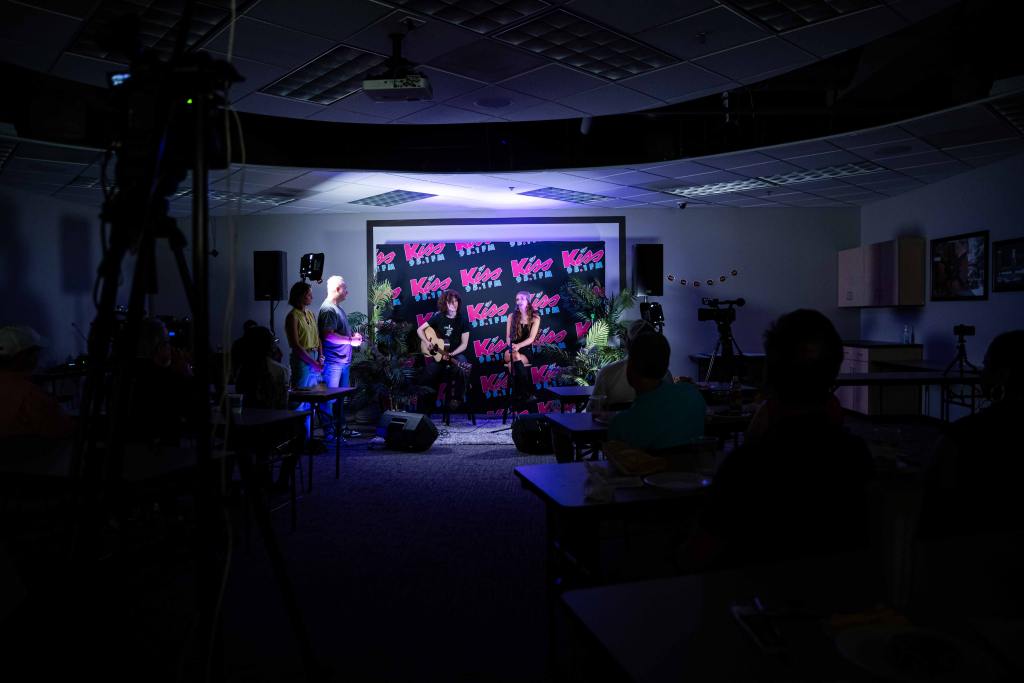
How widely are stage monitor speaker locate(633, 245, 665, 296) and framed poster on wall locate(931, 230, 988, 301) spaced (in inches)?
130

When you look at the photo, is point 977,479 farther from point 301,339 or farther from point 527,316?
point 527,316

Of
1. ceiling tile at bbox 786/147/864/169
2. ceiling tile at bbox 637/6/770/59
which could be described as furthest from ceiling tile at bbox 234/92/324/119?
ceiling tile at bbox 786/147/864/169

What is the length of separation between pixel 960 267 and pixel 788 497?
7.79 meters

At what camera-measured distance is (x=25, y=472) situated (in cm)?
259

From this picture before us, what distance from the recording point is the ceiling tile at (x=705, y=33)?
12.9 ft

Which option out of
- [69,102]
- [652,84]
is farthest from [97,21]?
[652,84]

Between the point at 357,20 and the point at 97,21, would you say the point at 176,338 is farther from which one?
the point at 357,20

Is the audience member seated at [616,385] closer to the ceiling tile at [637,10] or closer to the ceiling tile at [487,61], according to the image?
the ceiling tile at [637,10]

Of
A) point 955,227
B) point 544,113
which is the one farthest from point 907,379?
point 544,113

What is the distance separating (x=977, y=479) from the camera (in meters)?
1.77

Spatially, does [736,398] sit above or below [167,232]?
below

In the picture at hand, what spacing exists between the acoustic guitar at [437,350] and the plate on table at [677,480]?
6.53 metres

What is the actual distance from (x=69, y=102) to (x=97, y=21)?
2.24m

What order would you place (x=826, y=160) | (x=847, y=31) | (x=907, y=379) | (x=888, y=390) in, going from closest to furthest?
(x=847, y=31) < (x=907, y=379) < (x=826, y=160) < (x=888, y=390)
